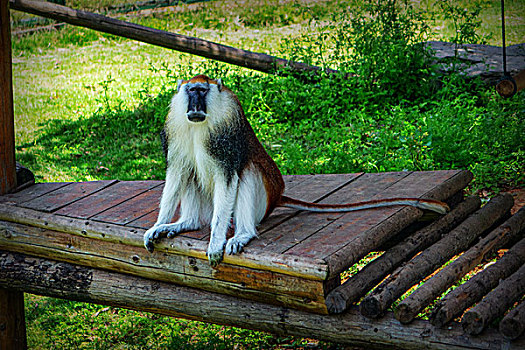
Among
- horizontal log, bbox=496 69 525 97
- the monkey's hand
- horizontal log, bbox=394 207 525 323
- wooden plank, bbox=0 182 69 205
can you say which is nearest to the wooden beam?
wooden plank, bbox=0 182 69 205

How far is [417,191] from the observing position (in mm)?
3846

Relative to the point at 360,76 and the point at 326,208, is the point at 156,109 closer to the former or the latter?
the point at 360,76

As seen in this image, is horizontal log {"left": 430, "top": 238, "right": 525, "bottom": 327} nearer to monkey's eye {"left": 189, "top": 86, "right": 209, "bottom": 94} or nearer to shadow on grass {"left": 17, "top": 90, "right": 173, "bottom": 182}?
monkey's eye {"left": 189, "top": 86, "right": 209, "bottom": 94}

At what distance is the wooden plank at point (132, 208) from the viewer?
3711 millimetres

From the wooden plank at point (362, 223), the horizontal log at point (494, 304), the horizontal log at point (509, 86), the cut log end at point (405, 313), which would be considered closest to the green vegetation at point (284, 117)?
the wooden plank at point (362, 223)

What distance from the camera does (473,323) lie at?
2605mm

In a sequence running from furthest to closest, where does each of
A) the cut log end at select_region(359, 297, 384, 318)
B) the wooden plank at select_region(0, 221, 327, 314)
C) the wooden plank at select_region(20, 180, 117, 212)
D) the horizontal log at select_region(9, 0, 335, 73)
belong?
1. the horizontal log at select_region(9, 0, 335, 73)
2. the wooden plank at select_region(20, 180, 117, 212)
3. the wooden plank at select_region(0, 221, 327, 314)
4. the cut log end at select_region(359, 297, 384, 318)

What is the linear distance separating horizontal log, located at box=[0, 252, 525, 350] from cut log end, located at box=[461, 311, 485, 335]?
32 mm

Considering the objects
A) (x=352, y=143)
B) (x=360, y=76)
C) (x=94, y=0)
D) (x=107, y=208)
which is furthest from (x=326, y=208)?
(x=94, y=0)

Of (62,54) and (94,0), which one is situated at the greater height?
(94,0)

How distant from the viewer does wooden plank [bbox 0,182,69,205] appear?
421 centimetres

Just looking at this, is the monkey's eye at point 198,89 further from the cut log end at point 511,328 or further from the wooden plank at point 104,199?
the cut log end at point 511,328

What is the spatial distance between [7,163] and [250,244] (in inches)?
85.3

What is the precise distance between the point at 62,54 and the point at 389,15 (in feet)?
21.1
